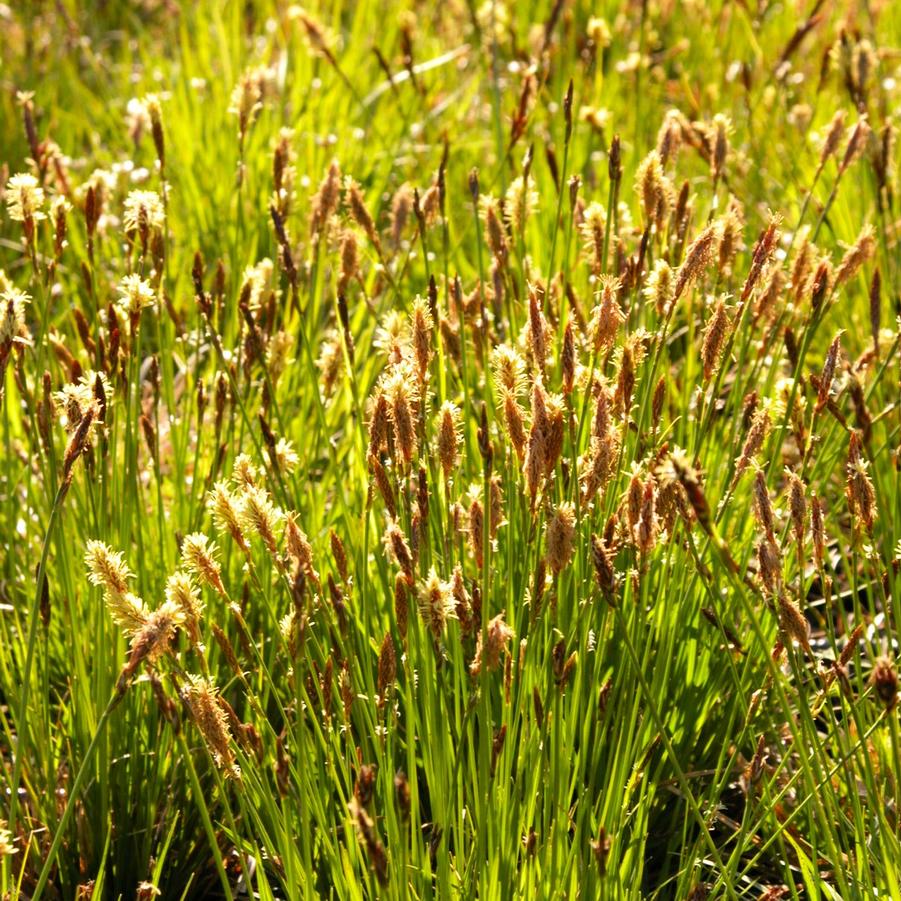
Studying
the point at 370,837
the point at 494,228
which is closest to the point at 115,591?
the point at 370,837

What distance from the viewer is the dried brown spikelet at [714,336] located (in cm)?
153

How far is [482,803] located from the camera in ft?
5.06

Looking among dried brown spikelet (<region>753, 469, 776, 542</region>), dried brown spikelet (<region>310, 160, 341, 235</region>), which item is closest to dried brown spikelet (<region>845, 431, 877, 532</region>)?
dried brown spikelet (<region>753, 469, 776, 542</region>)

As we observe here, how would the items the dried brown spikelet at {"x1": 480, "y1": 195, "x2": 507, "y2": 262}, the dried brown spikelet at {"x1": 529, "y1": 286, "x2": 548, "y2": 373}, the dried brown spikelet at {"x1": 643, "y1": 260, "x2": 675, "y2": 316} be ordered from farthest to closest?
the dried brown spikelet at {"x1": 480, "y1": 195, "x2": 507, "y2": 262}
the dried brown spikelet at {"x1": 643, "y1": 260, "x2": 675, "y2": 316}
the dried brown spikelet at {"x1": 529, "y1": 286, "x2": 548, "y2": 373}

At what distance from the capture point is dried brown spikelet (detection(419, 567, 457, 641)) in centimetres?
136

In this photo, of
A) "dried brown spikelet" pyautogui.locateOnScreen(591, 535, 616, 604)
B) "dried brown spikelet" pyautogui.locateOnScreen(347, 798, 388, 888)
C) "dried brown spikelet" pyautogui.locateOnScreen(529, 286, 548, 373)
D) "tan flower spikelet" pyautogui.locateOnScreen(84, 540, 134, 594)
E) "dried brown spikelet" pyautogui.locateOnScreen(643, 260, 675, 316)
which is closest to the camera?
"dried brown spikelet" pyautogui.locateOnScreen(347, 798, 388, 888)

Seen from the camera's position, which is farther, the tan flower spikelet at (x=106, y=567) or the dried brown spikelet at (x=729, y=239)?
the dried brown spikelet at (x=729, y=239)

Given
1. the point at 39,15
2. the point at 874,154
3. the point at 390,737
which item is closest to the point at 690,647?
the point at 390,737

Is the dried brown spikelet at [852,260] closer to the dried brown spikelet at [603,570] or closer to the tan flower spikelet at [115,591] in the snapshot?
the dried brown spikelet at [603,570]

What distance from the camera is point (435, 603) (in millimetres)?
1363

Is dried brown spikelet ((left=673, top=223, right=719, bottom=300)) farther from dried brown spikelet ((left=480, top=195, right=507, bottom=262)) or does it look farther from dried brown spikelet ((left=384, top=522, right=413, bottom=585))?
dried brown spikelet ((left=480, top=195, right=507, bottom=262))

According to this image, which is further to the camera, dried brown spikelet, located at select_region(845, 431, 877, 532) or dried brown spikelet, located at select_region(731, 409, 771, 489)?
dried brown spikelet, located at select_region(731, 409, 771, 489)

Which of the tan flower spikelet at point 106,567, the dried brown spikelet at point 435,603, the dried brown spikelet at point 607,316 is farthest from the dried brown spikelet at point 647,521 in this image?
the tan flower spikelet at point 106,567

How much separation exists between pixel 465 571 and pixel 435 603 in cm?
79
